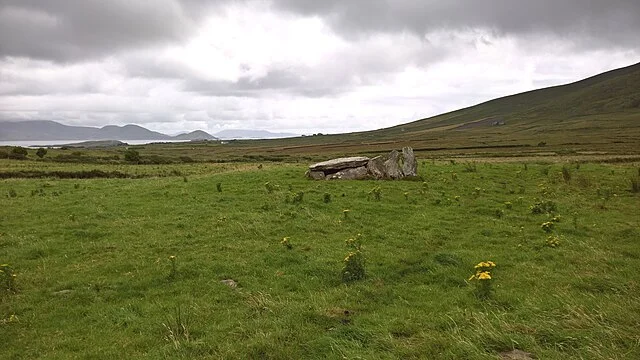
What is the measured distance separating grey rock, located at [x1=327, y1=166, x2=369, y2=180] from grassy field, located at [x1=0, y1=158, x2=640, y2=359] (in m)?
6.16

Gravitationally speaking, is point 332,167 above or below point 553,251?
above

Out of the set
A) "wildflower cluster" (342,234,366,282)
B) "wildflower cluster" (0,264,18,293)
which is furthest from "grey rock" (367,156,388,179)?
"wildflower cluster" (0,264,18,293)

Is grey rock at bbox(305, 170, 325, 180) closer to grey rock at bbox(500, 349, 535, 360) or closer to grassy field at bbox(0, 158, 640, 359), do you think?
grassy field at bbox(0, 158, 640, 359)

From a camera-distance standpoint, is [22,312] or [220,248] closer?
[22,312]

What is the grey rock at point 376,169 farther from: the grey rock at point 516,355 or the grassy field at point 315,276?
the grey rock at point 516,355

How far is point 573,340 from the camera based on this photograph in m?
7.93

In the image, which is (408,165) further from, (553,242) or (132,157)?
(132,157)

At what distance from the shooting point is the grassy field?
357 inches

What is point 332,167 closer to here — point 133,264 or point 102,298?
point 133,264

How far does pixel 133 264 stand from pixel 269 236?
5556 millimetres

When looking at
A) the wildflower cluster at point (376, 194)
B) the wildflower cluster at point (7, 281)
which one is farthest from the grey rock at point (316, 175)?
the wildflower cluster at point (7, 281)

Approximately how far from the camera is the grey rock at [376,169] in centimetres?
3347

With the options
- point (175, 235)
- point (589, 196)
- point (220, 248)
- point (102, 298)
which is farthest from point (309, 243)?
point (589, 196)

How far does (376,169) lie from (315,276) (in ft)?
68.0
